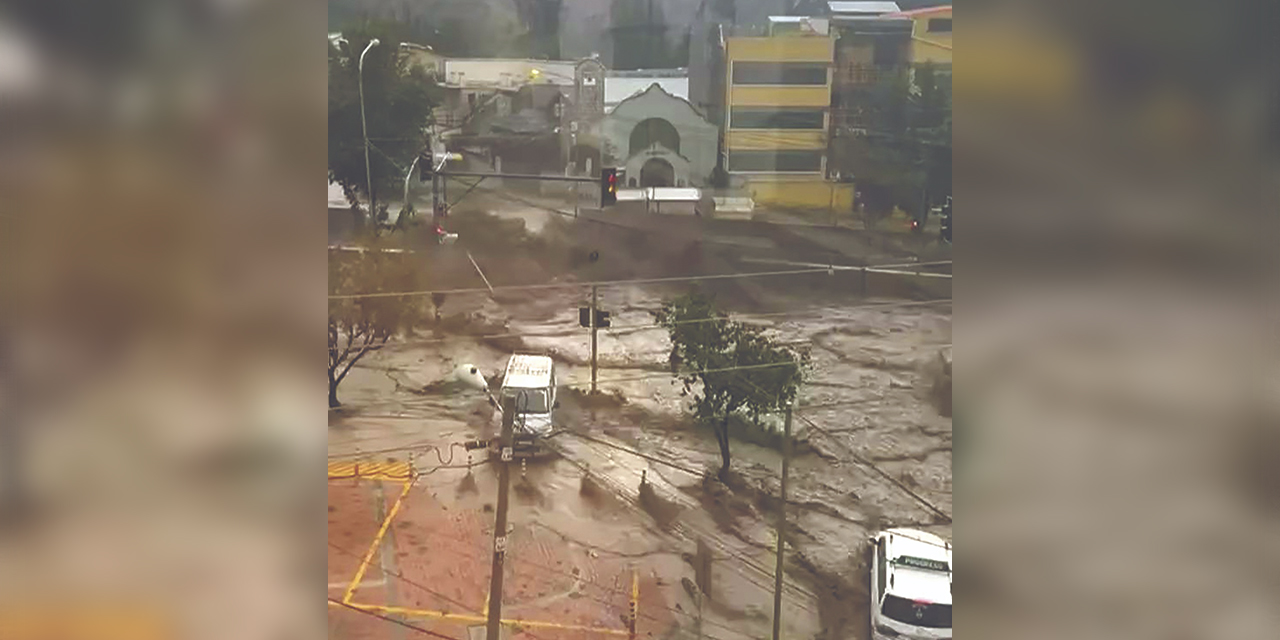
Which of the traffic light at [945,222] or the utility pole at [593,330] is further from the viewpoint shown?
the utility pole at [593,330]

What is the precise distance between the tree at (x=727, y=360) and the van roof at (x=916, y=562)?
37 cm

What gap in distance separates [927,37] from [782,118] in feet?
1.00

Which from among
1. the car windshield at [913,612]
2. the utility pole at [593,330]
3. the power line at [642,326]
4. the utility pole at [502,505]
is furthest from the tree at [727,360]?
the car windshield at [913,612]

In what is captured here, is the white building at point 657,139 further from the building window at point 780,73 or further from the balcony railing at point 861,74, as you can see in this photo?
the balcony railing at point 861,74

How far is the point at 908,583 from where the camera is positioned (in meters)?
1.76

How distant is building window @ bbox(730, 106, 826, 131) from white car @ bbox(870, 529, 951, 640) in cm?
83

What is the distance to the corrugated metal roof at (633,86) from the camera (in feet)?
5.71

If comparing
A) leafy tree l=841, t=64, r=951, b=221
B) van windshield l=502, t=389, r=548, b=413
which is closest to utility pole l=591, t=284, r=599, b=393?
van windshield l=502, t=389, r=548, b=413

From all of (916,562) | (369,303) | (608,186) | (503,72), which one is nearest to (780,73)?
(608,186)

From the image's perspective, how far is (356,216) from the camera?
5.22ft

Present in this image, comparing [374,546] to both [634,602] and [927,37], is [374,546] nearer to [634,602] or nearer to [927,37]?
[634,602]
